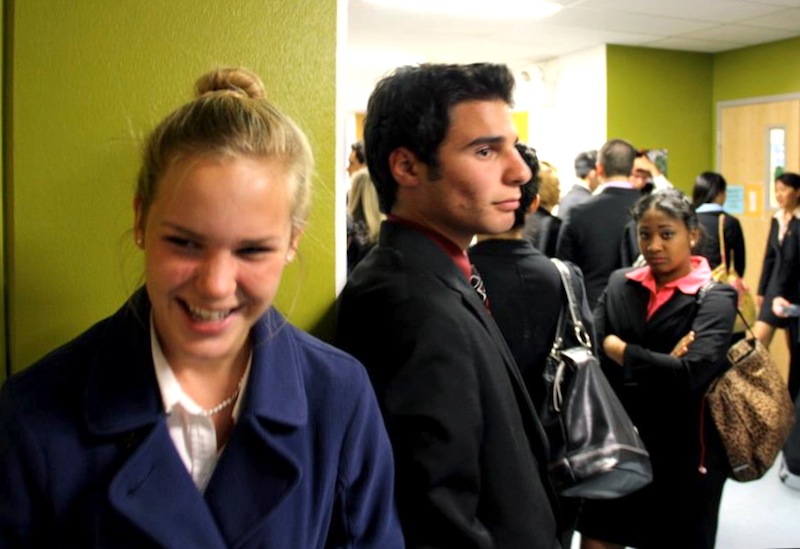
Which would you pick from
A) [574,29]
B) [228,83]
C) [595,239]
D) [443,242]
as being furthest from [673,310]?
[574,29]

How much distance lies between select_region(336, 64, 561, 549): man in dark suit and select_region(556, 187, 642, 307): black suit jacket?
2.53 meters

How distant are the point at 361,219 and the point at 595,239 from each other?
50.4 inches

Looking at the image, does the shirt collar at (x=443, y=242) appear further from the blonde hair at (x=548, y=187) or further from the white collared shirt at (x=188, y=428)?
the blonde hair at (x=548, y=187)

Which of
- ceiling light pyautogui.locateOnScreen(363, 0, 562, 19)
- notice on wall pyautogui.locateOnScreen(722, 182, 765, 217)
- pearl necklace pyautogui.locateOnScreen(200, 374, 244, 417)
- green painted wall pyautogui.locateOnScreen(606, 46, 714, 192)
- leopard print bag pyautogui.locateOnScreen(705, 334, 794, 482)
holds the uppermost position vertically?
ceiling light pyautogui.locateOnScreen(363, 0, 562, 19)

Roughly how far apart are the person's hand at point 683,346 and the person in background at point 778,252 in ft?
9.26

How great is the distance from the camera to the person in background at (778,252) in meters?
4.75

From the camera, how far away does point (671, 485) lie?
2338 mm

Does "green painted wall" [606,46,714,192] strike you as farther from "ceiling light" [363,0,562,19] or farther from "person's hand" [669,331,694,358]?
"person's hand" [669,331,694,358]

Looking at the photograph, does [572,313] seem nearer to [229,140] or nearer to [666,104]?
[229,140]

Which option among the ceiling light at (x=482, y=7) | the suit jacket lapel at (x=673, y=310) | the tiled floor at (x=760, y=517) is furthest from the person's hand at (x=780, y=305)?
the suit jacket lapel at (x=673, y=310)

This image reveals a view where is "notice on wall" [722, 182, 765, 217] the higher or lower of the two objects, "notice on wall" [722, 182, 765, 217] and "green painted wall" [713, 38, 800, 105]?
the lower

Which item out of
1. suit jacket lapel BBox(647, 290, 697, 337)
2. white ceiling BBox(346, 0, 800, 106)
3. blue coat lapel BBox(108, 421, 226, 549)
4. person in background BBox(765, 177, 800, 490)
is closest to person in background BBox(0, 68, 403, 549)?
blue coat lapel BBox(108, 421, 226, 549)

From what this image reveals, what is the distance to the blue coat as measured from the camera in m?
0.94

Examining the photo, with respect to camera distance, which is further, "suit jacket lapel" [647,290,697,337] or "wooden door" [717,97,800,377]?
"wooden door" [717,97,800,377]
